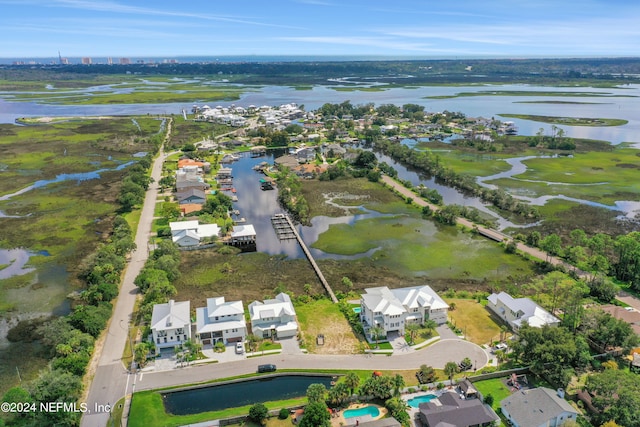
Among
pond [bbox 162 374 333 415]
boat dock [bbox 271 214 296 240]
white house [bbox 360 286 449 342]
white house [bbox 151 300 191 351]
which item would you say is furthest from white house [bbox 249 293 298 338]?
boat dock [bbox 271 214 296 240]

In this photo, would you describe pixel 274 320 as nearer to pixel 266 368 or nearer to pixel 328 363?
pixel 266 368

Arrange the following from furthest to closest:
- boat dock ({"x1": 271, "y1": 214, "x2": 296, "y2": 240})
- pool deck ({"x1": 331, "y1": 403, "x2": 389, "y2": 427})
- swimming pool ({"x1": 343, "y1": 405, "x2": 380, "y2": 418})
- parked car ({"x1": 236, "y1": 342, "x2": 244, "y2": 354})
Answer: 1. boat dock ({"x1": 271, "y1": 214, "x2": 296, "y2": 240})
2. parked car ({"x1": 236, "y1": 342, "x2": 244, "y2": 354})
3. swimming pool ({"x1": 343, "y1": 405, "x2": 380, "y2": 418})
4. pool deck ({"x1": 331, "y1": 403, "x2": 389, "y2": 427})

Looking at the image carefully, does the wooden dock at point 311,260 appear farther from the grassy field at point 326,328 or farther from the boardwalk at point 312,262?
the grassy field at point 326,328

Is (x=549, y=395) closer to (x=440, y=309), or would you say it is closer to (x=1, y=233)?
(x=440, y=309)

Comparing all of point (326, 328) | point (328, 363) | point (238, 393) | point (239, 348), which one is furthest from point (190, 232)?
point (328, 363)

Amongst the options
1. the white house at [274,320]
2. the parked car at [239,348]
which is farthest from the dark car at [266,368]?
the white house at [274,320]

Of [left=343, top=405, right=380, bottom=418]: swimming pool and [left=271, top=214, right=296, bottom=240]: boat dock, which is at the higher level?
[left=343, top=405, right=380, bottom=418]: swimming pool

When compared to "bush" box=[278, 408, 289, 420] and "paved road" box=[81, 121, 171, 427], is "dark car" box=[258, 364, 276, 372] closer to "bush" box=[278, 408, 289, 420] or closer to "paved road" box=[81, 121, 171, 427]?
→ "bush" box=[278, 408, 289, 420]
